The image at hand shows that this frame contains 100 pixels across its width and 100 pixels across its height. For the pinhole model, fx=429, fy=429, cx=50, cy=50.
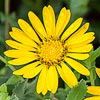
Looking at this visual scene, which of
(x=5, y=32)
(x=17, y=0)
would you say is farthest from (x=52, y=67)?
(x=17, y=0)

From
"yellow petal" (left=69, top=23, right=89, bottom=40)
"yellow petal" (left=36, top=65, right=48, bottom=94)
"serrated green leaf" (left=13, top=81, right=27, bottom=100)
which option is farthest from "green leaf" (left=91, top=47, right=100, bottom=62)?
"serrated green leaf" (left=13, top=81, right=27, bottom=100)

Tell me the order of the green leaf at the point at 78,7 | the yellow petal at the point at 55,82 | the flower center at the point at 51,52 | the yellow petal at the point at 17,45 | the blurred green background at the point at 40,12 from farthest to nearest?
the blurred green background at the point at 40,12
the green leaf at the point at 78,7
the flower center at the point at 51,52
the yellow petal at the point at 17,45
the yellow petal at the point at 55,82

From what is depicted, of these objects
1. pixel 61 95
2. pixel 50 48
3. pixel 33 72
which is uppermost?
pixel 50 48

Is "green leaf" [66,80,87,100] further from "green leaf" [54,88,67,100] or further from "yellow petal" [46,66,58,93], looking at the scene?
"green leaf" [54,88,67,100]

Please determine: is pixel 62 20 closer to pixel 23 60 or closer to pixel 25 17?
pixel 23 60

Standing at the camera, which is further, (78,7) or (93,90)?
(78,7)

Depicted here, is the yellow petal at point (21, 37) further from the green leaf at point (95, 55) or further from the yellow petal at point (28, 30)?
the green leaf at point (95, 55)

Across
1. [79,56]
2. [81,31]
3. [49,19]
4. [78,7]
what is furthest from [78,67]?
[78,7]

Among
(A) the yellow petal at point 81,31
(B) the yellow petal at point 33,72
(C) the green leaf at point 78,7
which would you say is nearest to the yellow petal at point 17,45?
(B) the yellow petal at point 33,72
